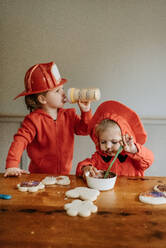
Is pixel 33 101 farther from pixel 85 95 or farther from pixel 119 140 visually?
pixel 119 140

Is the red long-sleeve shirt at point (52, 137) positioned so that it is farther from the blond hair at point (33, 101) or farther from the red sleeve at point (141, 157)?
the red sleeve at point (141, 157)

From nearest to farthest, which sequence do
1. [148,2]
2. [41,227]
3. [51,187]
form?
[41,227], [51,187], [148,2]

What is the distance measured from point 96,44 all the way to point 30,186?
1.39 meters

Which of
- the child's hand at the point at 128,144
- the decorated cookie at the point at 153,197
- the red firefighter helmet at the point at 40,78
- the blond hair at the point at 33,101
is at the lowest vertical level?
the decorated cookie at the point at 153,197

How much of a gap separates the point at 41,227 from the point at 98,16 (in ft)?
5.68

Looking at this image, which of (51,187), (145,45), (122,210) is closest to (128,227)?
(122,210)

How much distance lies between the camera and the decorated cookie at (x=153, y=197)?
2.86 ft

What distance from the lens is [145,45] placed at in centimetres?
199

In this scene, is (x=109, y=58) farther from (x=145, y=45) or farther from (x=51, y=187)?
(x=51, y=187)

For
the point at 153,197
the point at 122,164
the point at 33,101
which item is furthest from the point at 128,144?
the point at 33,101

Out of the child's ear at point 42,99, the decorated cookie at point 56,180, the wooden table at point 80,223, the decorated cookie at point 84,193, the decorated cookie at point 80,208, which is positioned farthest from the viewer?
the child's ear at point 42,99

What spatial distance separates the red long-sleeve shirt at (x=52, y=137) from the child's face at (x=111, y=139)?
335mm

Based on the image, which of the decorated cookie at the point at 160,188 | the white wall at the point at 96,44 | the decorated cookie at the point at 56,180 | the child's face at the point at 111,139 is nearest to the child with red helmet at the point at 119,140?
the child's face at the point at 111,139

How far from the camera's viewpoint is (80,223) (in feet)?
2.39
